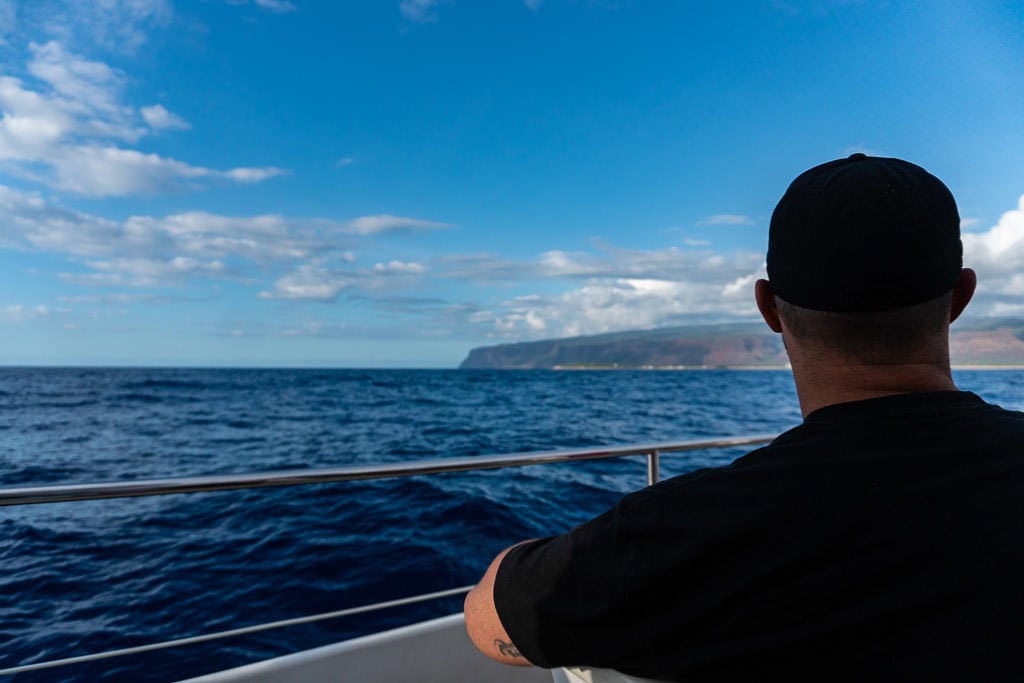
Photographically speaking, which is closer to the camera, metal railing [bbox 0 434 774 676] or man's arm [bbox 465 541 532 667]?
man's arm [bbox 465 541 532 667]

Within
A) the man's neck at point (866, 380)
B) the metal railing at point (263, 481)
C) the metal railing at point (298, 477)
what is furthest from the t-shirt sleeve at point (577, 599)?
the metal railing at point (298, 477)

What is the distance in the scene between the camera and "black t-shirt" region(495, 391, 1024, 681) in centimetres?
53

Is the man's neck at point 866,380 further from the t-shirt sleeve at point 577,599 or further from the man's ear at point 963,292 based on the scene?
the t-shirt sleeve at point 577,599

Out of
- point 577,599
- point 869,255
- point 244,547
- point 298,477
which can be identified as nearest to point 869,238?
point 869,255

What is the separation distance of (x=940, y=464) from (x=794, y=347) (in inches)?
7.9

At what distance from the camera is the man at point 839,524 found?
1.75 ft

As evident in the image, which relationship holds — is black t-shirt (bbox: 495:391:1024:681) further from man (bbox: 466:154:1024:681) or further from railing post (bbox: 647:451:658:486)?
railing post (bbox: 647:451:658:486)

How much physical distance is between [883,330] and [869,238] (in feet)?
0.36

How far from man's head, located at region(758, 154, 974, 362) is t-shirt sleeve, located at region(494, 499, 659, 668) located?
35 centimetres

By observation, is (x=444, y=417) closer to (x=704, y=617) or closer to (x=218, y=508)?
(x=218, y=508)

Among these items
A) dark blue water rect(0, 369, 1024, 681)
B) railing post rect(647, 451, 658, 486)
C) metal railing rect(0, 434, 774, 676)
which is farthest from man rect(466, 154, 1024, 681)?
dark blue water rect(0, 369, 1024, 681)

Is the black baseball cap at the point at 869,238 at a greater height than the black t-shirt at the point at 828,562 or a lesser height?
greater

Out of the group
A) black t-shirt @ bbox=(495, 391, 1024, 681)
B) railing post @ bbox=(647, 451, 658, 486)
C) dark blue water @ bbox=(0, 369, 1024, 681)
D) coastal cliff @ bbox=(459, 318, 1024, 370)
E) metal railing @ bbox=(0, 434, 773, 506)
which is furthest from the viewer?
coastal cliff @ bbox=(459, 318, 1024, 370)

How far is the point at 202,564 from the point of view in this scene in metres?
4.59
